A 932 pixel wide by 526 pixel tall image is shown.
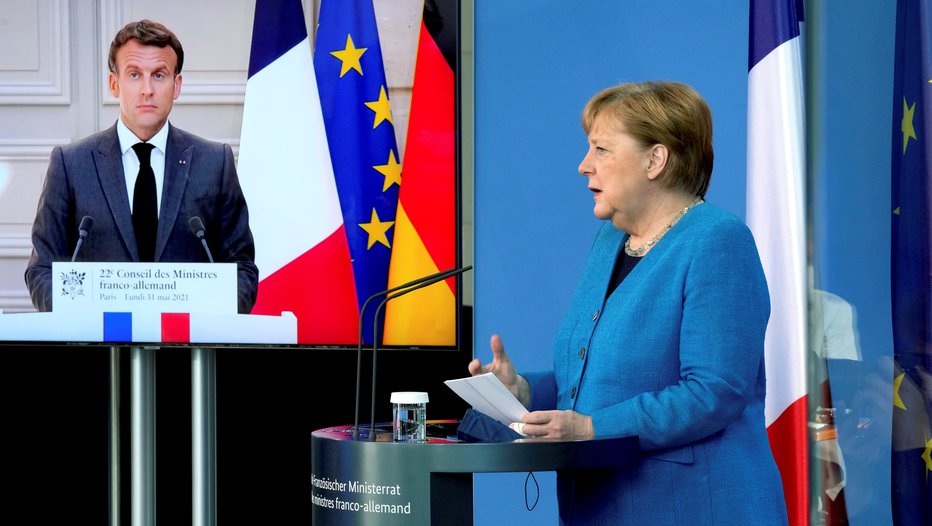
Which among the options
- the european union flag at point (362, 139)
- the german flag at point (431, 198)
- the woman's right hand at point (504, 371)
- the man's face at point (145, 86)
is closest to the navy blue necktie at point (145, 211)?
the man's face at point (145, 86)

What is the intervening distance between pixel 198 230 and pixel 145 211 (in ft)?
0.64

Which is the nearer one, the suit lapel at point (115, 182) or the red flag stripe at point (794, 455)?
the red flag stripe at point (794, 455)

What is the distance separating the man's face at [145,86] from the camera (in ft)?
11.1

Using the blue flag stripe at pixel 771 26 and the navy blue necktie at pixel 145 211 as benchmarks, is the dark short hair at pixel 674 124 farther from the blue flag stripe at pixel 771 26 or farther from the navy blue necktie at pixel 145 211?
the navy blue necktie at pixel 145 211

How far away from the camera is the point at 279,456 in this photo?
3.57 meters

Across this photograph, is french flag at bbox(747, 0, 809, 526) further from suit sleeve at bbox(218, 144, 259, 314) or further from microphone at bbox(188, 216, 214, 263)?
microphone at bbox(188, 216, 214, 263)

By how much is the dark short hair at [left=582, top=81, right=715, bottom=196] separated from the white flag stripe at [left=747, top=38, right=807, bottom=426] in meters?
1.04

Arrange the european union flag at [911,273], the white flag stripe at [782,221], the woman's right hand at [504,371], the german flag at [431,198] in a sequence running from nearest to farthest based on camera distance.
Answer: the woman's right hand at [504,371]
the european union flag at [911,273]
the white flag stripe at [782,221]
the german flag at [431,198]

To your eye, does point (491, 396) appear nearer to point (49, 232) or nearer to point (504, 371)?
point (504, 371)

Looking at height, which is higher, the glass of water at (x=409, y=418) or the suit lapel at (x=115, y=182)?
the suit lapel at (x=115, y=182)

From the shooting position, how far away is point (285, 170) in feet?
10.9

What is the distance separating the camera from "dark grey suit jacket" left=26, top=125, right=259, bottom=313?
3344 mm

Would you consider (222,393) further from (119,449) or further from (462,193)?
(462,193)

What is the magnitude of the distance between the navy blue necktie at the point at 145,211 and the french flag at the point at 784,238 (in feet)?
6.21
